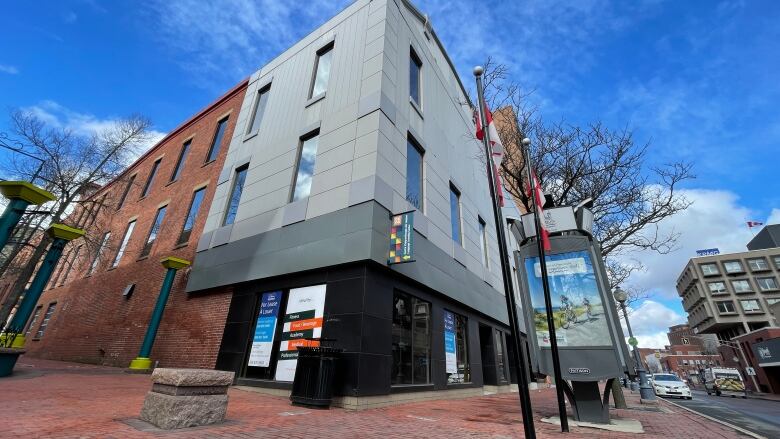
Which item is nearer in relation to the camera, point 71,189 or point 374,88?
point 374,88

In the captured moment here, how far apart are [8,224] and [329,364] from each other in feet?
27.0

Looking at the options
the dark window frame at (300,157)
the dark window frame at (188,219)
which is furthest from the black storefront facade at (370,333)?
the dark window frame at (188,219)

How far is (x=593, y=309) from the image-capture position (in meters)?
6.93

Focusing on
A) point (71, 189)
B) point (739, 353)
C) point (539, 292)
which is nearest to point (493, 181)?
point (539, 292)

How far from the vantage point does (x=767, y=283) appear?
61.2 meters

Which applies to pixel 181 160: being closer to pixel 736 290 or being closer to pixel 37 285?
pixel 37 285

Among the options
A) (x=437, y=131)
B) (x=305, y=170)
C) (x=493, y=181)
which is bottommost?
(x=493, y=181)

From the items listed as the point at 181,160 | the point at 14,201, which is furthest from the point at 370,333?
the point at 181,160

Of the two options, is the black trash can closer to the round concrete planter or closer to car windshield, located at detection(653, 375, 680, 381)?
the round concrete planter

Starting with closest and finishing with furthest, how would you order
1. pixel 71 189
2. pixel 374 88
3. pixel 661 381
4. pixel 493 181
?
pixel 493 181 < pixel 374 88 < pixel 71 189 < pixel 661 381

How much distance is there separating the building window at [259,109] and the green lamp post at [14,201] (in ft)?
25.5

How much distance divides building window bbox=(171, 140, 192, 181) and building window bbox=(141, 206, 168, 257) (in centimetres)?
206

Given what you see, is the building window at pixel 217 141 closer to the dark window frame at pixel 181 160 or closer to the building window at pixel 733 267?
the dark window frame at pixel 181 160

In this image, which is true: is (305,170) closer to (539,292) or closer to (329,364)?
(329,364)
